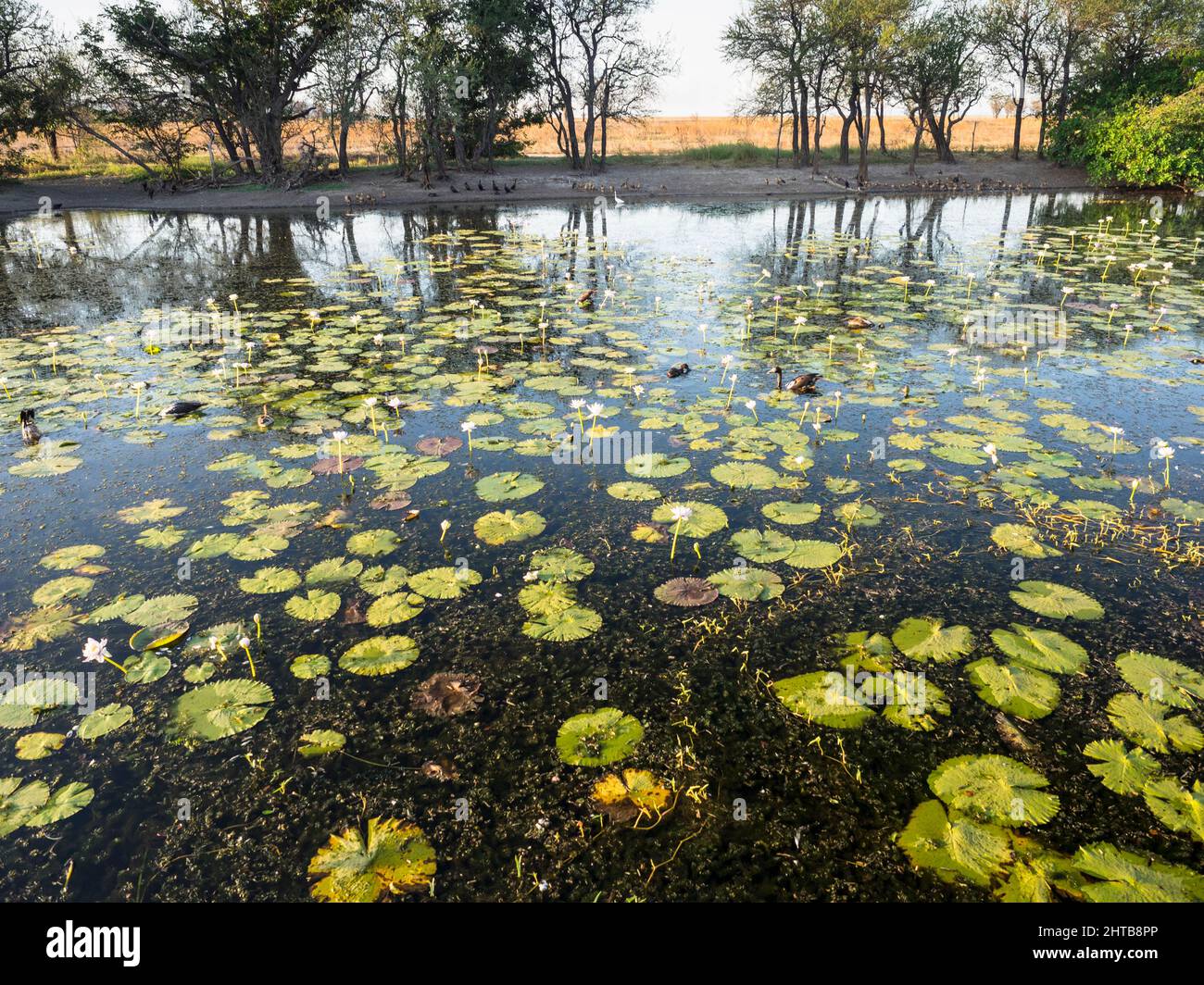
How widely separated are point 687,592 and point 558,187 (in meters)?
31.6

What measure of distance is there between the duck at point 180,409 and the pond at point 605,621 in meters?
0.06

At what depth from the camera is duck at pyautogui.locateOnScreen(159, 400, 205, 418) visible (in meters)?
6.04

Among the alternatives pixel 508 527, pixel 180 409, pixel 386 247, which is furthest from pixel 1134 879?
pixel 386 247

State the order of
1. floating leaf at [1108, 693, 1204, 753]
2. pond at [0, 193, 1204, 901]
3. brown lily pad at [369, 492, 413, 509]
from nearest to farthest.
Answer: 1. pond at [0, 193, 1204, 901]
2. floating leaf at [1108, 693, 1204, 753]
3. brown lily pad at [369, 492, 413, 509]

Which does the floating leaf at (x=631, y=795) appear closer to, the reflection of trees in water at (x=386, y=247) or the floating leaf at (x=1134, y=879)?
the floating leaf at (x=1134, y=879)

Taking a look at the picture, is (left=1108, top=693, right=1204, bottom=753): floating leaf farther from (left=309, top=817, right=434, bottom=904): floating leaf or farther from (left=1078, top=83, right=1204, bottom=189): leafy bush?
(left=1078, top=83, right=1204, bottom=189): leafy bush

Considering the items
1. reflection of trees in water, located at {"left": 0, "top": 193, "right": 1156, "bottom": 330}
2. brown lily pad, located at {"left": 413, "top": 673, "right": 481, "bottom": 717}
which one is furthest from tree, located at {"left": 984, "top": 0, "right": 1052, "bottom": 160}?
brown lily pad, located at {"left": 413, "top": 673, "right": 481, "bottom": 717}

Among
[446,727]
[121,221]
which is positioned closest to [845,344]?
[446,727]

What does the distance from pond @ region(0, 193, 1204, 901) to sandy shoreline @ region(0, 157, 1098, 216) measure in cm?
2203

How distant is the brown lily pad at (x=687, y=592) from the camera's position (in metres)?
3.57

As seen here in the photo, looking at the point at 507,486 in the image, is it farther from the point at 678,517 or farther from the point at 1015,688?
the point at 1015,688

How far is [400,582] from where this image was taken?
3711 mm
